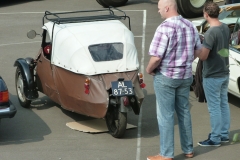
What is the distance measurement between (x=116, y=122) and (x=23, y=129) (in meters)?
A: 1.54

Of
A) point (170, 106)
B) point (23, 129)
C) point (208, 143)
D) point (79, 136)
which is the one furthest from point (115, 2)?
point (170, 106)

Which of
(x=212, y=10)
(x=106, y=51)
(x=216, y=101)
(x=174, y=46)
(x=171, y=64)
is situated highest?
(x=212, y=10)

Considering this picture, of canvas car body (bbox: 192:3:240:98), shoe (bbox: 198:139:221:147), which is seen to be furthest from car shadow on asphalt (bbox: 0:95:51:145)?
canvas car body (bbox: 192:3:240:98)

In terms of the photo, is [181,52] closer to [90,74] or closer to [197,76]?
[197,76]

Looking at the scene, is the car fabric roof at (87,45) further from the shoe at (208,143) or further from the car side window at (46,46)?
the shoe at (208,143)

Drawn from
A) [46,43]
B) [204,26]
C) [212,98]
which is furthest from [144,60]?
[212,98]

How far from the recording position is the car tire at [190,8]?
16.5 m

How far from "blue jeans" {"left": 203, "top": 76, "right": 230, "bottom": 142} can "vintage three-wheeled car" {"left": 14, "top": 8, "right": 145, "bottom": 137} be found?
115cm

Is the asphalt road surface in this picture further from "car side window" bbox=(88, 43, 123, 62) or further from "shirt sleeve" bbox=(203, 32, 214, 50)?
"shirt sleeve" bbox=(203, 32, 214, 50)

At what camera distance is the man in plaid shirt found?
6.73 metres

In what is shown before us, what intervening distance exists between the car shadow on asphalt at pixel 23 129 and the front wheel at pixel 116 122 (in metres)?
0.98

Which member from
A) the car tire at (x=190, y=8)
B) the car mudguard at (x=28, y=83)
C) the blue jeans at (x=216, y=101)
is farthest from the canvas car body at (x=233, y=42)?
the car tire at (x=190, y=8)

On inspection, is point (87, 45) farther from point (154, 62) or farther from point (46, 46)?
point (154, 62)

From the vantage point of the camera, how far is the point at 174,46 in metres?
6.77
